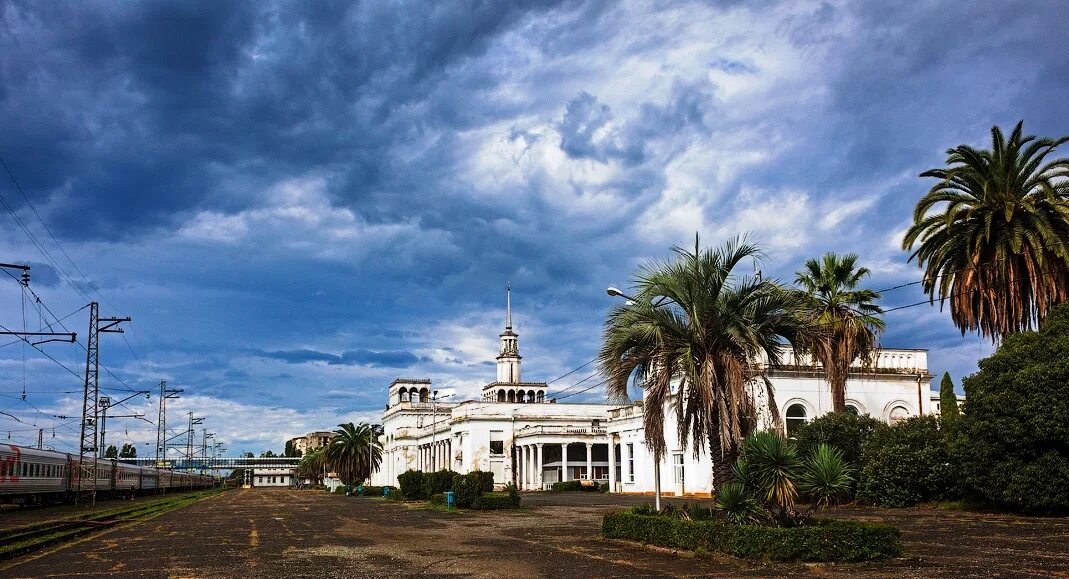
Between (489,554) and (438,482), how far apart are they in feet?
109

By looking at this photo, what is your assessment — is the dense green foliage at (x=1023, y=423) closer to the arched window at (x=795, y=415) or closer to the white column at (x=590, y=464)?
the arched window at (x=795, y=415)

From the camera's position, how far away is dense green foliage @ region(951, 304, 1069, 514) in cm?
2484

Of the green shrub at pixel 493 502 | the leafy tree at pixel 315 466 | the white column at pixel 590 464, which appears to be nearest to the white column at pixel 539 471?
the white column at pixel 590 464

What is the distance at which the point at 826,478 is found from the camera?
15445mm

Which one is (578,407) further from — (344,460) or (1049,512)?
(1049,512)

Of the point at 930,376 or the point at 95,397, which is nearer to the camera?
the point at 95,397

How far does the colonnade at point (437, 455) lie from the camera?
95438mm

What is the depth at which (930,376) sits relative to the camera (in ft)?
168

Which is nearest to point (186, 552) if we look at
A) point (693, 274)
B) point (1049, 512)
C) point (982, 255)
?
point (693, 274)

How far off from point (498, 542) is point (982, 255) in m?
22.5

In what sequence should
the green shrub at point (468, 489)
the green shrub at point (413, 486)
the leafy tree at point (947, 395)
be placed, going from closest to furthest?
the leafy tree at point (947, 395) < the green shrub at point (468, 489) < the green shrub at point (413, 486)

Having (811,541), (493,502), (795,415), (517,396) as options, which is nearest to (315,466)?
(517,396)

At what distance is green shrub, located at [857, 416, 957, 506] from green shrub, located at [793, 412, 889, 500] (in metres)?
2.46

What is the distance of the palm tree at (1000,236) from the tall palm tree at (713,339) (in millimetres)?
15413
